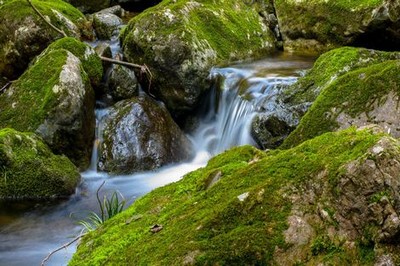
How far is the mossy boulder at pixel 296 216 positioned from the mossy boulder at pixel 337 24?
26.8ft

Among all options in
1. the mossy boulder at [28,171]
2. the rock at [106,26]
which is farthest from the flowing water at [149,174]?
the rock at [106,26]

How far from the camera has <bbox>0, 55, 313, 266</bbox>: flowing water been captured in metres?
5.80

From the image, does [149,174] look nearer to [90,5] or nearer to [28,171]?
[28,171]

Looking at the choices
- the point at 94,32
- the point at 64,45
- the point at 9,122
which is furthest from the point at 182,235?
the point at 94,32

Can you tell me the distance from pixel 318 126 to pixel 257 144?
277 cm

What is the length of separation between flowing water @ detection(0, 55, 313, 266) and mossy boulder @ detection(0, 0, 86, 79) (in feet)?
8.81

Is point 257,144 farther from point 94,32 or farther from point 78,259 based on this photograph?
point 94,32

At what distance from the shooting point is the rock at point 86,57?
→ 366 inches

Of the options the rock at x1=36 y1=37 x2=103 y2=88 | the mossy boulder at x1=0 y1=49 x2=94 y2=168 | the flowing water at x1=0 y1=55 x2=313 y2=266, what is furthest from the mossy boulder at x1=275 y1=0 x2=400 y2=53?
the mossy boulder at x1=0 y1=49 x2=94 y2=168

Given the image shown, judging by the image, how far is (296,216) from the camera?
8.54 ft

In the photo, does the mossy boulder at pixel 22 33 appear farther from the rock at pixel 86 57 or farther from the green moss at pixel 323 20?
the green moss at pixel 323 20

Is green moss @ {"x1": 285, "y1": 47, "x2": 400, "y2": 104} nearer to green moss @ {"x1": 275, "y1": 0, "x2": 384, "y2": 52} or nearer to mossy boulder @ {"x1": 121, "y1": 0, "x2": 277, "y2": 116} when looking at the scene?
mossy boulder @ {"x1": 121, "y1": 0, "x2": 277, "y2": 116}

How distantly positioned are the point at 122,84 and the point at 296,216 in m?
7.20

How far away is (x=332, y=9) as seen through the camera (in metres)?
11.2
